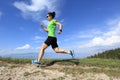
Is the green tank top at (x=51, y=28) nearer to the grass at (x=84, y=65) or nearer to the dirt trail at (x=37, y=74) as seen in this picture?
the grass at (x=84, y=65)

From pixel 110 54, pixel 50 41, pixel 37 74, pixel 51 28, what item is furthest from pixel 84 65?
pixel 110 54

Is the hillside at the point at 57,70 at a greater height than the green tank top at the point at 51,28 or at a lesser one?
lesser

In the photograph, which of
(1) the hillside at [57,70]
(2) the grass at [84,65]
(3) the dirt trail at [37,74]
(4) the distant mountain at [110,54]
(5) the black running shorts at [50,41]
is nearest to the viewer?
(3) the dirt trail at [37,74]

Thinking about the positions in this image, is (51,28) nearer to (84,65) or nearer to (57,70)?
(57,70)

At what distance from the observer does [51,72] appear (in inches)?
475

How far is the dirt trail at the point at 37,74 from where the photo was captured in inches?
452

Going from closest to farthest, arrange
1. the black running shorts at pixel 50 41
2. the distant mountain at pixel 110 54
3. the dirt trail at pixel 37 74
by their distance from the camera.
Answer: the dirt trail at pixel 37 74 → the black running shorts at pixel 50 41 → the distant mountain at pixel 110 54

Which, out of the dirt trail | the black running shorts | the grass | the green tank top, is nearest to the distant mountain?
the grass

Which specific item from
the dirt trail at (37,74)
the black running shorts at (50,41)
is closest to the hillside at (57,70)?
the dirt trail at (37,74)

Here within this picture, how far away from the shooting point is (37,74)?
38.7 ft

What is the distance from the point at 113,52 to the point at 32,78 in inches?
506

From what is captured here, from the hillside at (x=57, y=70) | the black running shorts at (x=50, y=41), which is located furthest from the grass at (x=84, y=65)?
the black running shorts at (x=50, y=41)

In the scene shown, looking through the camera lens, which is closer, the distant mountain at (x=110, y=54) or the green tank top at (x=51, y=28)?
the green tank top at (x=51, y=28)

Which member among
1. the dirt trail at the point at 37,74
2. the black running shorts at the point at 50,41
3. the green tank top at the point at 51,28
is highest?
the green tank top at the point at 51,28
